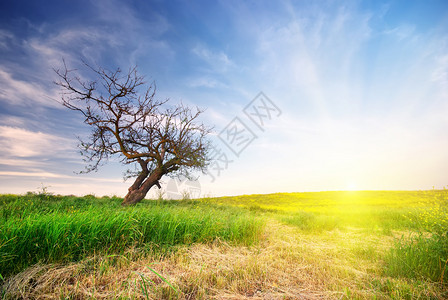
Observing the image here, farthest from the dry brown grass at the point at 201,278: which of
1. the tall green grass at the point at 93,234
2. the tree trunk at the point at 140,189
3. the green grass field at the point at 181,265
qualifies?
the tree trunk at the point at 140,189

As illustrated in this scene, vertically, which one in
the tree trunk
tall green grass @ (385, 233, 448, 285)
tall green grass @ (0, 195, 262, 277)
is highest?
the tree trunk

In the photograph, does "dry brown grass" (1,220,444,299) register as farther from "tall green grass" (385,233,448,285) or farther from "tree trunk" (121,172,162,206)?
"tree trunk" (121,172,162,206)

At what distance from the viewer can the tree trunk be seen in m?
13.6

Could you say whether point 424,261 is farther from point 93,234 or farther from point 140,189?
point 140,189

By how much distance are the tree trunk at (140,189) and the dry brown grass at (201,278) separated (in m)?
10.7

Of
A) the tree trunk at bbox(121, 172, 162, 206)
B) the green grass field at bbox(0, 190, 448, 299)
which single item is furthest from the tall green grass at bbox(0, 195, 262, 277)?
the tree trunk at bbox(121, 172, 162, 206)

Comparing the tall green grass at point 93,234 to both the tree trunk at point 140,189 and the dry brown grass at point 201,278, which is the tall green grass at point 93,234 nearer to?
the dry brown grass at point 201,278

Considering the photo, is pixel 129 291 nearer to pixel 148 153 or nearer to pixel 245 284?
pixel 245 284

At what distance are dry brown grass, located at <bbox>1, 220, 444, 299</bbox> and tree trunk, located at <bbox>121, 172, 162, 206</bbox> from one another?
1069 centimetres

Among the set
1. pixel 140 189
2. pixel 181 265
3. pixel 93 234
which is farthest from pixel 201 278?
pixel 140 189

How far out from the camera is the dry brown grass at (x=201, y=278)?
268 cm

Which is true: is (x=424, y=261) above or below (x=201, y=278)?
below

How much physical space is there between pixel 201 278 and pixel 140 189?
486 inches

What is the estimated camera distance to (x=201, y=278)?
3.09 m
